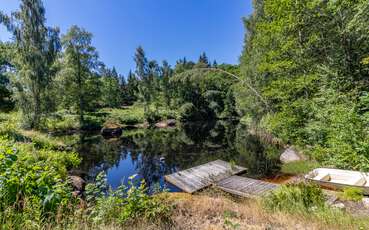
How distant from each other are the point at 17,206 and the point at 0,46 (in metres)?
32.3

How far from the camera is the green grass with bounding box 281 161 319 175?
869cm

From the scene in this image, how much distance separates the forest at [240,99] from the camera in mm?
2451

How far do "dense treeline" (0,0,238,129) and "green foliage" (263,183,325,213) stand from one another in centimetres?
747

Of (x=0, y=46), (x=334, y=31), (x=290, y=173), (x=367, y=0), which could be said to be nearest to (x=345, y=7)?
(x=334, y=31)

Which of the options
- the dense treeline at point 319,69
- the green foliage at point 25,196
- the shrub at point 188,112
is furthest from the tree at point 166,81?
the green foliage at point 25,196

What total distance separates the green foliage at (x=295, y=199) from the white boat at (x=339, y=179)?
1.97 meters

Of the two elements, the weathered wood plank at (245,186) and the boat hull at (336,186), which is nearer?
the boat hull at (336,186)

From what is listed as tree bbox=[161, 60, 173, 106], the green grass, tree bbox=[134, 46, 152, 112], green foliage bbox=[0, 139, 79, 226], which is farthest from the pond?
tree bbox=[161, 60, 173, 106]

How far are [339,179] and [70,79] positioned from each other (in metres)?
24.8

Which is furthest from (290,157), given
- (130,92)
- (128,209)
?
Result: (130,92)

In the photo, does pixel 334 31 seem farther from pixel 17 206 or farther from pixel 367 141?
pixel 17 206

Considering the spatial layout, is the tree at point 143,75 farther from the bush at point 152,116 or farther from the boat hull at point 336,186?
the boat hull at point 336,186

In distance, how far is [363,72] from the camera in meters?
7.78

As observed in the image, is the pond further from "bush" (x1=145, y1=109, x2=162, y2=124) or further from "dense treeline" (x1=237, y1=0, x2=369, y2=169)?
"bush" (x1=145, y1=109, x2=162, y2=124)
